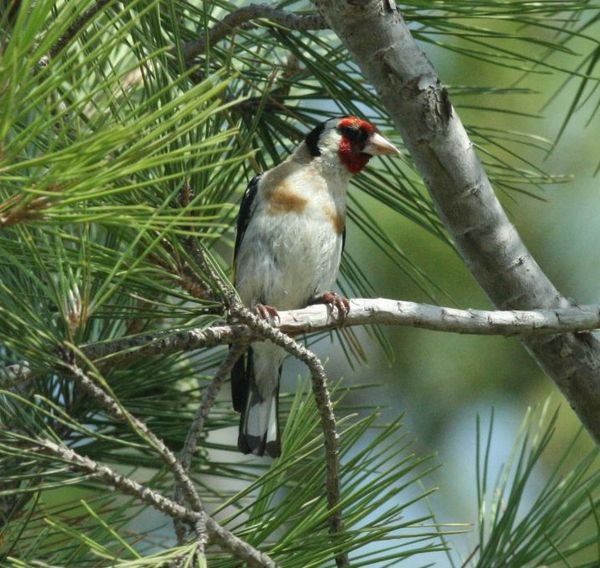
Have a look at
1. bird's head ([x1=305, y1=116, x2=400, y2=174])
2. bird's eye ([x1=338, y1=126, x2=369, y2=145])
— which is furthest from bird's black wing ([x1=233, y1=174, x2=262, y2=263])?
bird's eye ([x1=338, y1=126, x2=369, y2=145])

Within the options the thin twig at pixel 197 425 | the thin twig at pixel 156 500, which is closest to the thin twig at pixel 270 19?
the thin twig at pixel 197 425

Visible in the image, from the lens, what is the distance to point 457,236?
2.25m

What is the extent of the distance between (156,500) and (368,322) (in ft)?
2.21

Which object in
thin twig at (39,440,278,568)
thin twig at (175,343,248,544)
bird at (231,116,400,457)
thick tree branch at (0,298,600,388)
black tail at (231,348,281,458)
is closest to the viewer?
thin twig at (39,440,278,568)

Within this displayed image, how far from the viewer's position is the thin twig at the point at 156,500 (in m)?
1.48

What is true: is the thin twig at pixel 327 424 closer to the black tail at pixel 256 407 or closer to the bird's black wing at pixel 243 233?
the black tail at pixel 256 407

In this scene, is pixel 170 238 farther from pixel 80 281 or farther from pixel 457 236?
pixel 457 236

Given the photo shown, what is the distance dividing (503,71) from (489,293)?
8.84 feet

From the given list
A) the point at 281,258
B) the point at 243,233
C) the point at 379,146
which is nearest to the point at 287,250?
Answer: the point at 281,258

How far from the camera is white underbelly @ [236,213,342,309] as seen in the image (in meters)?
2.97

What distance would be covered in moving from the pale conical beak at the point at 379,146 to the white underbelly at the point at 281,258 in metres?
0.26

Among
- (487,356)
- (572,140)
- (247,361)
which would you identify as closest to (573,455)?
(487,356)

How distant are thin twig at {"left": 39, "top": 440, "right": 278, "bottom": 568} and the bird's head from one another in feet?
5.11

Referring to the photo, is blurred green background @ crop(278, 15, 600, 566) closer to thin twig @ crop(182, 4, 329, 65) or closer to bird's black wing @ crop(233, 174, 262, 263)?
bird's black wing @ crop(233, 174, 262, 263)
